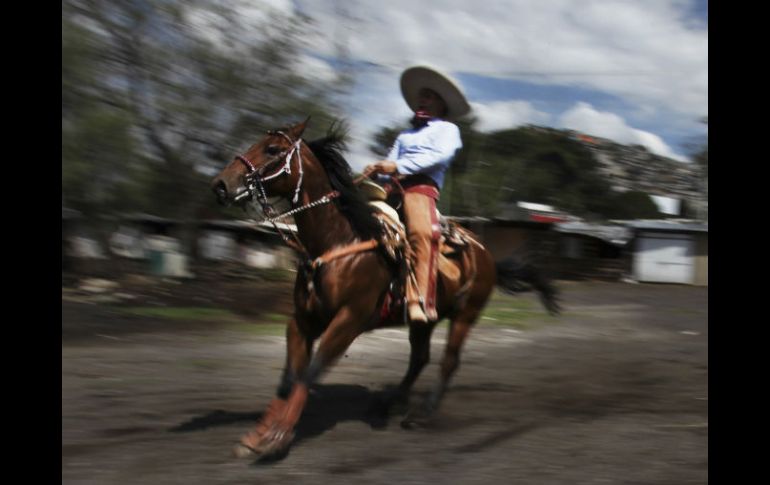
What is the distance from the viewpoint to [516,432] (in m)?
5.87

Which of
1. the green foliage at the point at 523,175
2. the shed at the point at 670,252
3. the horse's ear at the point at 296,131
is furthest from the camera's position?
the green foliage at the point at 523,175

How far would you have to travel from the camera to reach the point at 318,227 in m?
5.40

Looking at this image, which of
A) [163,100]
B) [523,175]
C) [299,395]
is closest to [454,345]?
[299,395]

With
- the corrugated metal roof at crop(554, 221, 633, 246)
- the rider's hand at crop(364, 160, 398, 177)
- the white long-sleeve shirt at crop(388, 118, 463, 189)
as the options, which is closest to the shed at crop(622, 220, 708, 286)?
the corrugated metal roof at crop(554, 221, 633, 246)

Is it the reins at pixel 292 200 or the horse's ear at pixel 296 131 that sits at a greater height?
the horse's ear at pixel 296 131

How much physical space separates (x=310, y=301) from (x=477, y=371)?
382 cm

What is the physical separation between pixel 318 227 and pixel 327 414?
1753 mm

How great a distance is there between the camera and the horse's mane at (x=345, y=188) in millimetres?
5559

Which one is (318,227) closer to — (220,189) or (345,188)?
(345,188)

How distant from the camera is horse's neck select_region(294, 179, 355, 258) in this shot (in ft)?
17.7

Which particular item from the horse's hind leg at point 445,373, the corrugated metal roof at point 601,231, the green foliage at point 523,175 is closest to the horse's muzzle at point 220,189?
the horse's hind leg at point 445,373

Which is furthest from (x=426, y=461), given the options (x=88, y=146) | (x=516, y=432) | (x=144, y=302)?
(x=144, y=302)

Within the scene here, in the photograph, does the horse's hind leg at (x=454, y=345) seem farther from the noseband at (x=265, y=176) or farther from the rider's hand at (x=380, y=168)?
the noseband at (x=265, y=176)
